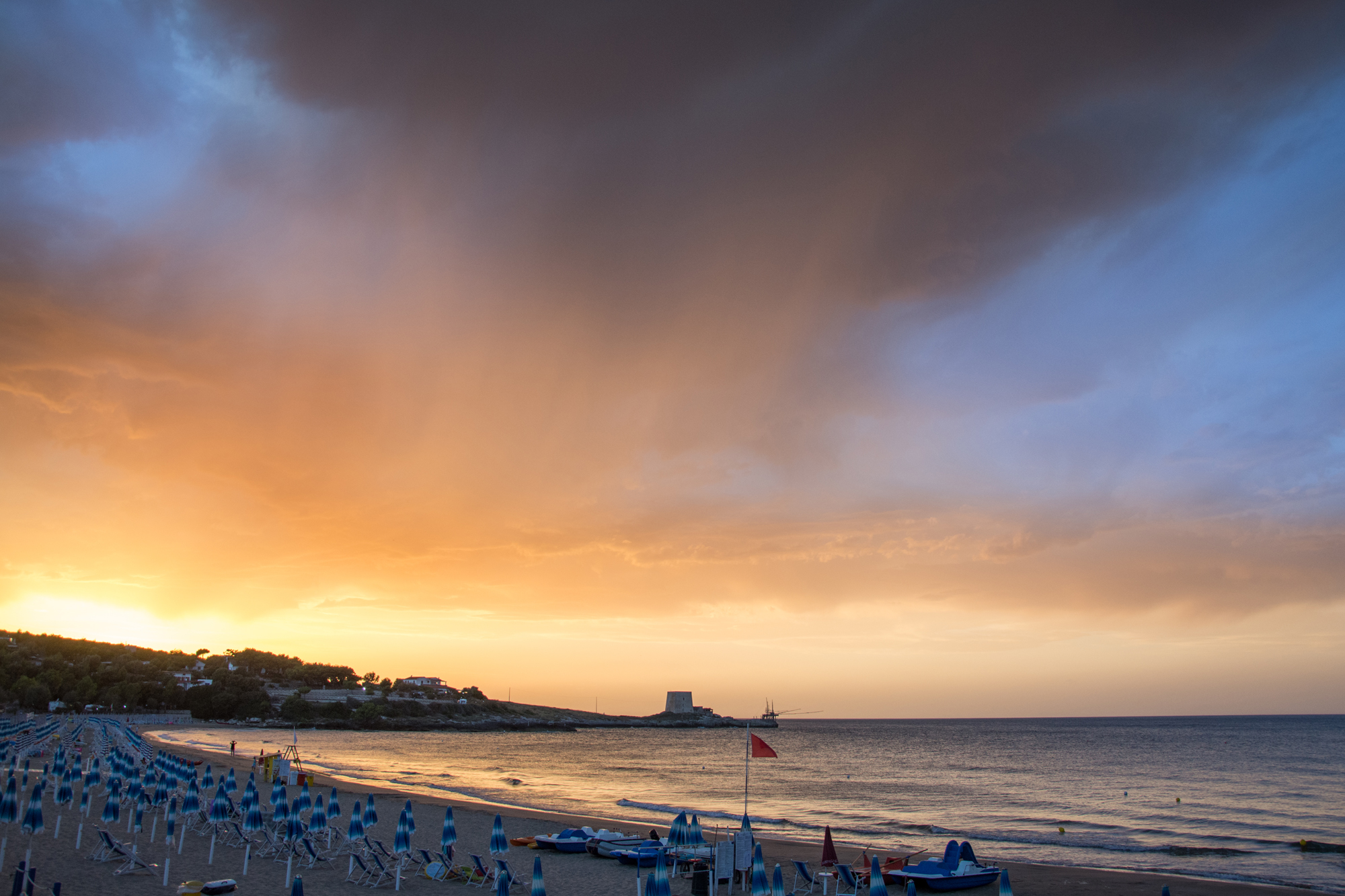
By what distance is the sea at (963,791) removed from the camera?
1209 inches

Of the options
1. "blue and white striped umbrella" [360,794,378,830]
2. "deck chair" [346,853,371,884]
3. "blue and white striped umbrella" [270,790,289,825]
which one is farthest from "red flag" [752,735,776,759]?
"blue and white striped umbrella" [270,790,289,825]

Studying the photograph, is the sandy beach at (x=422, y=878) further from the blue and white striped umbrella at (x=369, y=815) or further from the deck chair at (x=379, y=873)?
the blue and white striped umbrella at (x=369, y=815)

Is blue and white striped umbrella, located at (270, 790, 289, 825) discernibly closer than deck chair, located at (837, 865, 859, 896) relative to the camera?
No

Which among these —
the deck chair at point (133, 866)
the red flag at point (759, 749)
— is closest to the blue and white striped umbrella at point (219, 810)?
the deck chair at point (133, 866)

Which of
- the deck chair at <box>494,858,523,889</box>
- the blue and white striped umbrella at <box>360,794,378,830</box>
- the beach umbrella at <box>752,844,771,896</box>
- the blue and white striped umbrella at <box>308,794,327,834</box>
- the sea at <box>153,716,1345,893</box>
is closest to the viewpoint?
the deck chair at <box>494,858,523,889</box>

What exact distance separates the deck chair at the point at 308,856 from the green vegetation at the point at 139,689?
123855 mm

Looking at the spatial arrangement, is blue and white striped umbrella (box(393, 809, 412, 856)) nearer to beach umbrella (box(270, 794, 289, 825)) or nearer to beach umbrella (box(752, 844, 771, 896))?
beach umbrella (box(270, 794, 289, 825))

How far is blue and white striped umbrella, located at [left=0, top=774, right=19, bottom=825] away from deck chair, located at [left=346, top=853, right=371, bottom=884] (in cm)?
701

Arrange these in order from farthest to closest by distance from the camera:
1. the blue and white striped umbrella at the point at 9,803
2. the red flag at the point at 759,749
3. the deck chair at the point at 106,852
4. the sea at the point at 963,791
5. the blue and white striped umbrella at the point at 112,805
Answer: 1. the sea at the point at 963,791
2. the blue and white striped umbrella at the point at 112,805
3. the deck chair at the point at 106,852
4. the red flag at the point at 759,749
5. the blue and white striped umbrella at the point at 9,803

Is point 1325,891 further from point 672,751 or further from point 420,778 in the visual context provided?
point 672,751

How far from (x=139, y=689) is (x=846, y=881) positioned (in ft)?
513

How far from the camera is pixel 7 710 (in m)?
101

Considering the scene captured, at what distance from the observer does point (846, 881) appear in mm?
18609

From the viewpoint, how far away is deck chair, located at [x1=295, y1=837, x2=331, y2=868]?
19.5 metres
